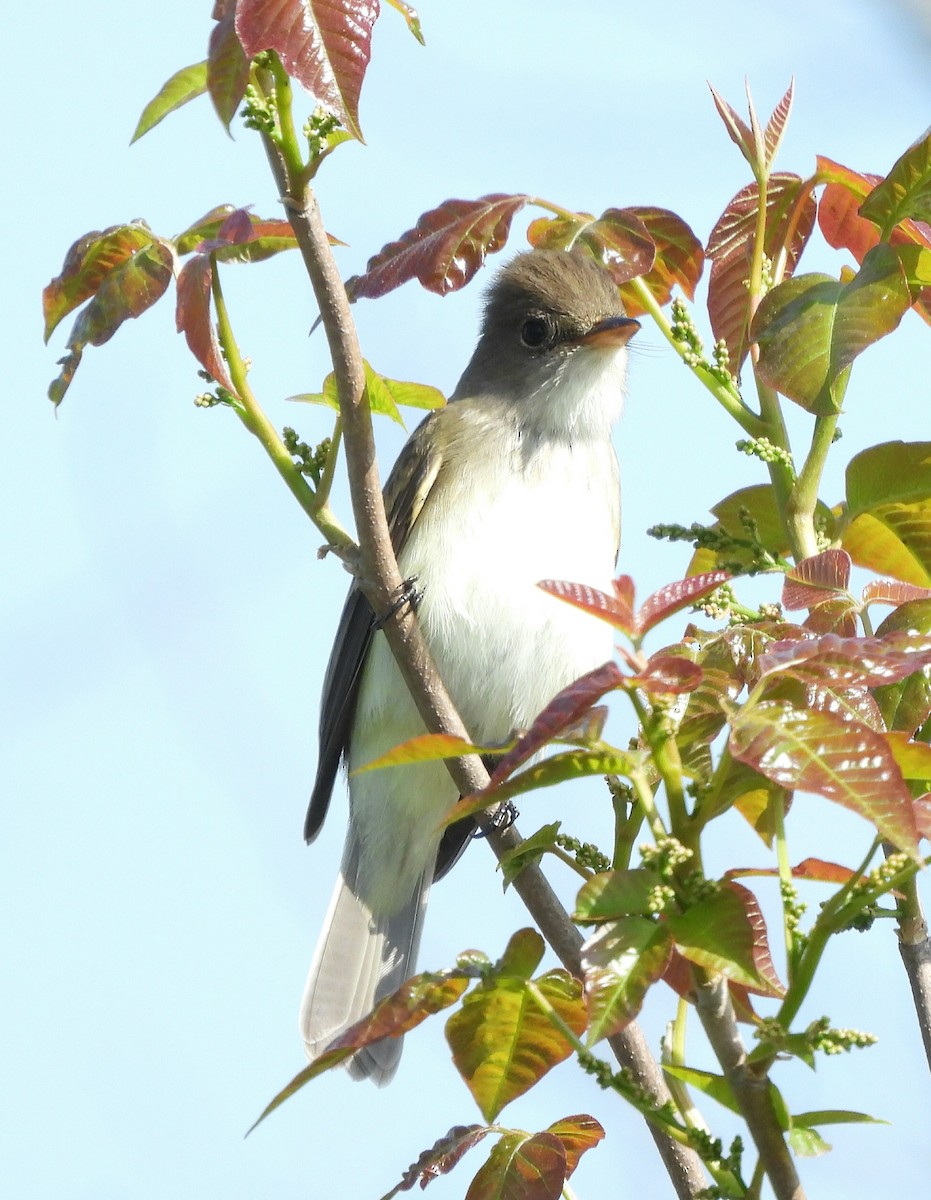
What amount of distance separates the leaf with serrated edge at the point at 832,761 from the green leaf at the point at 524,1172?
2.08ft

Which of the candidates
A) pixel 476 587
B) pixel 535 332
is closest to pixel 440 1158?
pixel 476 587

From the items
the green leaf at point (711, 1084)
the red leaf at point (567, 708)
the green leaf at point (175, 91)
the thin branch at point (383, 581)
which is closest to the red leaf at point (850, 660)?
the red leaf at point (567, 708)

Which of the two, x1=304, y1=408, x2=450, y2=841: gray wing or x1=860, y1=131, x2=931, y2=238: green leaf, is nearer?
x1=860, y1=131, x2=931, y2=238: green leaf

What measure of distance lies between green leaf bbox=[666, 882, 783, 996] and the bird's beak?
2.71m

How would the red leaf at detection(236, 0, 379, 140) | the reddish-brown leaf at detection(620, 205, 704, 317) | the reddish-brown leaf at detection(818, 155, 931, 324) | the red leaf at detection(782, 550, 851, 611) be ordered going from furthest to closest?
the reddish-brown leaf at detection(620, 205, 704, 317) < the reddish-brown leaf at detection(818, 155, 931, 324) < the red leaf at detection(782, 550, 851, 611) < the red leaf at detection(236, 0, 379, 140)

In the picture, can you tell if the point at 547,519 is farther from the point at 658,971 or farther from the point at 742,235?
the point at 658,971

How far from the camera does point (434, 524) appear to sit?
3.89m

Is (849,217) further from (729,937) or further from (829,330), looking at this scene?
(729,937)

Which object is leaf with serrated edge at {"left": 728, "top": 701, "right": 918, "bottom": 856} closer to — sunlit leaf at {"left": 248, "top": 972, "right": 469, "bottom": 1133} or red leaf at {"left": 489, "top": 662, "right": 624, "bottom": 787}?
red leaf at {"left": 489, "top": 662, "right": 624, "bottom": 787}

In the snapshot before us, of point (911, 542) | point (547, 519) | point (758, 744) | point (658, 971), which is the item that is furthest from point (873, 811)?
point (547, 519)

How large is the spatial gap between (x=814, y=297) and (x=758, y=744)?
2.72 ft

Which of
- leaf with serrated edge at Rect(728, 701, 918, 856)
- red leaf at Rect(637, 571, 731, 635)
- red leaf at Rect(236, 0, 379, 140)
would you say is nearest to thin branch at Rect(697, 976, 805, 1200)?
leaf with serrated edge at Rect(728, 701, 918, 856)

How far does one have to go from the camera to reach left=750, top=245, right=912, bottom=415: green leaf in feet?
6.24

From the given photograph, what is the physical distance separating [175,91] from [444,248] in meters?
0.45
